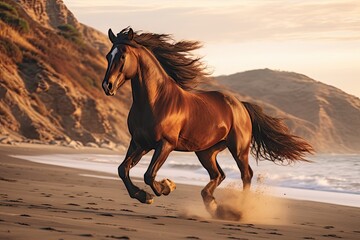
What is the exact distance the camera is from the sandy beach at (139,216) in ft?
26.3

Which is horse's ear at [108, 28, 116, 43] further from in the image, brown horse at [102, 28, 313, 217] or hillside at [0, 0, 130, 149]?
hillside at [0, 0, 130, 149]

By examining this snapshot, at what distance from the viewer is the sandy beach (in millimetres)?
8008

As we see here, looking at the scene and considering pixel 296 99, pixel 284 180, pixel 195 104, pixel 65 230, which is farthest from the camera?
pixel 296 99

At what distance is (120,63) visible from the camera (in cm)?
994

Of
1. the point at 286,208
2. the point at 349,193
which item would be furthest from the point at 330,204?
the point at 349,193

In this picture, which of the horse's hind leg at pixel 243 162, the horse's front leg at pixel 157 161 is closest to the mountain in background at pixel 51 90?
the horse's hind leg at pixel 243 162

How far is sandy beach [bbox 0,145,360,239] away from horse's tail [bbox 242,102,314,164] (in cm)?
91

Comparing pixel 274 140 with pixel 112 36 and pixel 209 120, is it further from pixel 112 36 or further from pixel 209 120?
pixel 112 36

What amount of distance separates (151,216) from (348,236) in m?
2.62

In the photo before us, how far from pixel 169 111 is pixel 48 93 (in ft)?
125

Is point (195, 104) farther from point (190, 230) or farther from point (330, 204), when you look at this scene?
point (330, 204)

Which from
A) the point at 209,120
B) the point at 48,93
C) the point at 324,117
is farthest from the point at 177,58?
the point at 324,117

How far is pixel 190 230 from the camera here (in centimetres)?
916

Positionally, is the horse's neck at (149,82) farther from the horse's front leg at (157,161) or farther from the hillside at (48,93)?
the hillside at (48,93)
